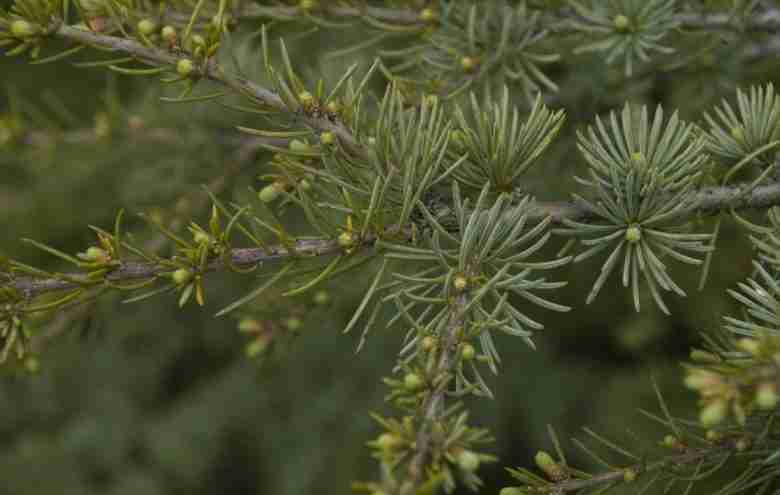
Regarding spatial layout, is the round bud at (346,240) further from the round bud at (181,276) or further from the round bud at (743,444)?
the round bud at (743,444)

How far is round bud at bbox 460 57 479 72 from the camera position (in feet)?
2.46

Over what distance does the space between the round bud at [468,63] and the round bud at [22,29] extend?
1.18 ft

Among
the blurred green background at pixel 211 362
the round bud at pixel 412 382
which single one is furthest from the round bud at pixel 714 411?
the blurred green background at pixel 211 362

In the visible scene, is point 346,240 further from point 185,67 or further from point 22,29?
point 22,29

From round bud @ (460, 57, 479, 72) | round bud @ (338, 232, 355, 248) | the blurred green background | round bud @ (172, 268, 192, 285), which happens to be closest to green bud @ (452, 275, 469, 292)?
round bud @ (338, 232, 355, 248)

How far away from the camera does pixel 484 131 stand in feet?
1.87

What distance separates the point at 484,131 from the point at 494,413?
3.02 feet

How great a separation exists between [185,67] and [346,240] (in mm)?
163

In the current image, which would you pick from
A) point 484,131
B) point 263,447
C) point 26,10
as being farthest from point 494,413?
point 26,10

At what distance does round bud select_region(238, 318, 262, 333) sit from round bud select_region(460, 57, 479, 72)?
1.07ft

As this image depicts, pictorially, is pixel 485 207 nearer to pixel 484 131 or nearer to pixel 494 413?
pixel 484 131

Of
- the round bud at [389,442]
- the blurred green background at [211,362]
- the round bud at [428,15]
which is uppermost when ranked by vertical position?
the round bud at [428,15]

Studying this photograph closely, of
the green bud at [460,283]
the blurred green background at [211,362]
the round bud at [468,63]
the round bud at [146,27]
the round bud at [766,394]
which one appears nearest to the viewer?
the round bud at [766,394]

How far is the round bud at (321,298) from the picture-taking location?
83 centimetres
